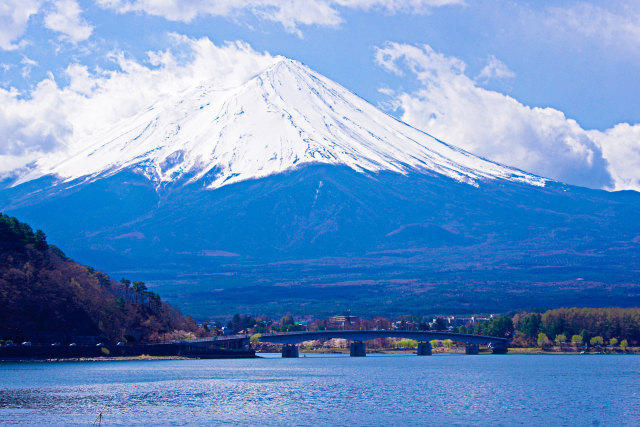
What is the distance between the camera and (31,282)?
318 feet

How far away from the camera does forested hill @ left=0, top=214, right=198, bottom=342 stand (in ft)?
314

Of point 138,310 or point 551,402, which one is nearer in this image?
point 551,402

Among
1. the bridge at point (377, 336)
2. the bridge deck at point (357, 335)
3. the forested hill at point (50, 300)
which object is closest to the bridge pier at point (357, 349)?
the bridge at point (377, 336)

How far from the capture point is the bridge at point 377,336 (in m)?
140

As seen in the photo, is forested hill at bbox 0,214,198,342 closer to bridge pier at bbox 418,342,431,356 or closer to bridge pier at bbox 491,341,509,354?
bridge pier at bbox 418,342,431,356

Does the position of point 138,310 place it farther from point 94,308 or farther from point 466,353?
point 466,353

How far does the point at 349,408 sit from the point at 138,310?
7467cm

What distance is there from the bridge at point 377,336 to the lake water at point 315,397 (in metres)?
45.2

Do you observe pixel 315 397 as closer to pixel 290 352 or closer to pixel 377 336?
pixel 377 336

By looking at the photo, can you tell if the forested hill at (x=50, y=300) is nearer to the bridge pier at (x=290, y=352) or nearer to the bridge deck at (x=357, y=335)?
the bridge deck at (x=357, y=335)

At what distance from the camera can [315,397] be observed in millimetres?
64000

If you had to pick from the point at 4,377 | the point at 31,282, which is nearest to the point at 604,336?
the point at 31,282

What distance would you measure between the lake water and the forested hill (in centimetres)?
598

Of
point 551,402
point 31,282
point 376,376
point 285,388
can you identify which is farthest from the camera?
point 31,282
